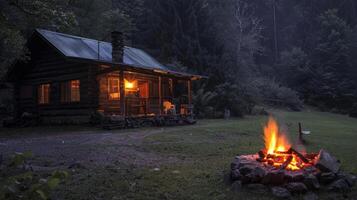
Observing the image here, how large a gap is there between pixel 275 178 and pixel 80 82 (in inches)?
630

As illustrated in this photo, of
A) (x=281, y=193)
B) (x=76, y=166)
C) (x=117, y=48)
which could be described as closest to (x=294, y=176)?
(x=281, y=193)

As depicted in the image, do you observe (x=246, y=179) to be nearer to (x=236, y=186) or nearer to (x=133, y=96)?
(x=236, y=186)

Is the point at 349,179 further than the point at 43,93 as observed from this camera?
No

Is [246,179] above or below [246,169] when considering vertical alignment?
below

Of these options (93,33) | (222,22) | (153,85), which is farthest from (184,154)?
(222,22)

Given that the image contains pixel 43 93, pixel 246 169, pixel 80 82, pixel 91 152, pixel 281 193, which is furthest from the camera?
pixel 43 93

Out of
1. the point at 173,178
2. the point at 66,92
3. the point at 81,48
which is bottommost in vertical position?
the point at 173,178

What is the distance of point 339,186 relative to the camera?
6.30 metres

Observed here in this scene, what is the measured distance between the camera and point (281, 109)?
38.0 meters

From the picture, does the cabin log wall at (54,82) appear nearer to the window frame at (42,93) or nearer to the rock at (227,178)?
the window frame at (42,93)

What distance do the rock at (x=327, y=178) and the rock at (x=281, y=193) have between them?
85 cm

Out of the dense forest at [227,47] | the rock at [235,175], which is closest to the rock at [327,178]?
the rock at [235,175]

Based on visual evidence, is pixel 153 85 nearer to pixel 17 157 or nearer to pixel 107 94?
pixel 107 94

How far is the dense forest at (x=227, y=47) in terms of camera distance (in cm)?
2984
